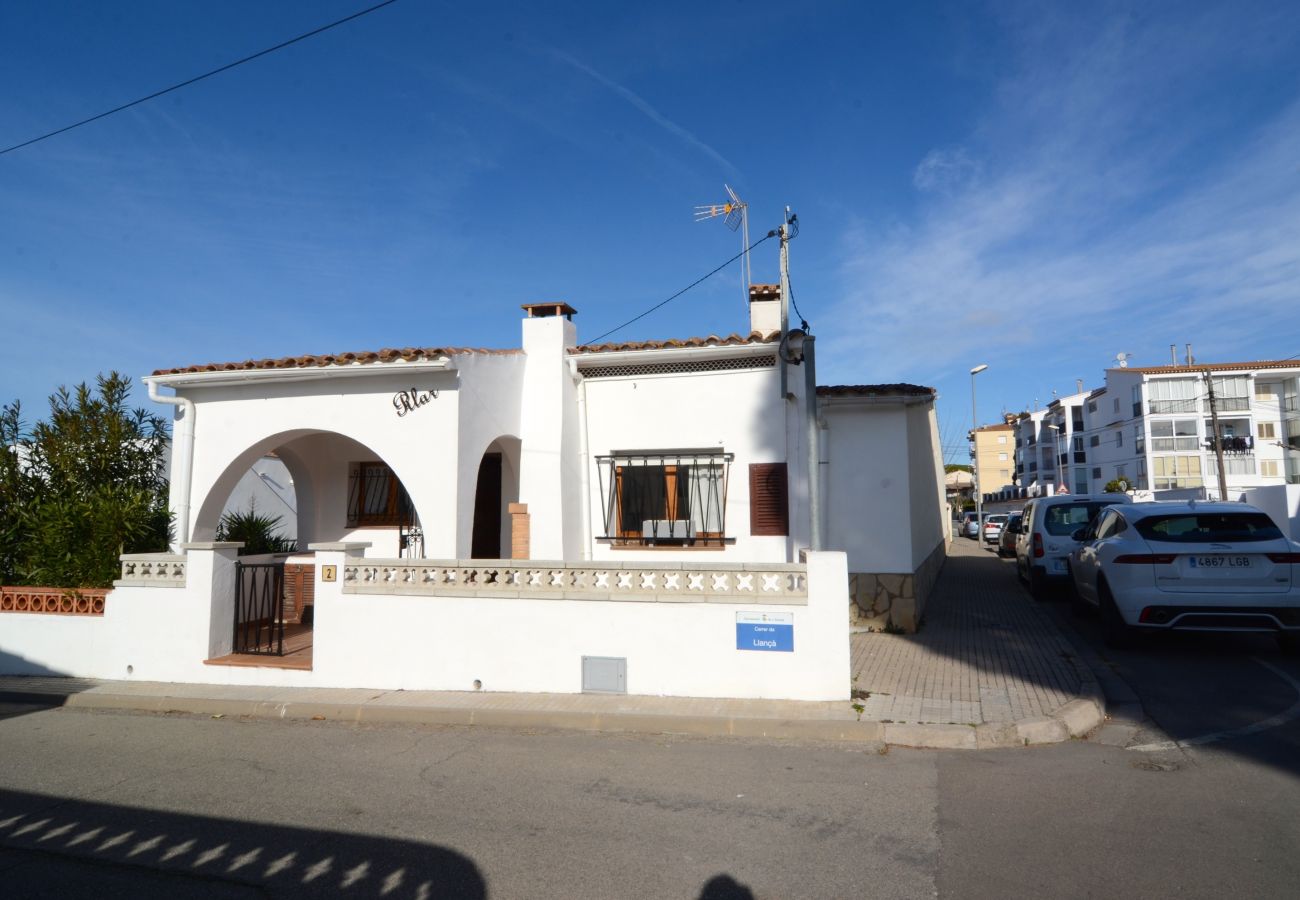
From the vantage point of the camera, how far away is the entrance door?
11.6m

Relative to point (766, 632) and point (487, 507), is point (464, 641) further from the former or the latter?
point (487, 507)

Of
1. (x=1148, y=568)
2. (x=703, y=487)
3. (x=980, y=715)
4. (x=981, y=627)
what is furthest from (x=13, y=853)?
(x=981, y=627)

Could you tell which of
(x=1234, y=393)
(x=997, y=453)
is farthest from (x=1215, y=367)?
(x=997, y=453)

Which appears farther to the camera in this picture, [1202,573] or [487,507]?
[487,507]

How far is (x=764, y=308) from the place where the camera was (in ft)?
37.8

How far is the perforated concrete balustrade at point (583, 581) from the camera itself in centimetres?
704

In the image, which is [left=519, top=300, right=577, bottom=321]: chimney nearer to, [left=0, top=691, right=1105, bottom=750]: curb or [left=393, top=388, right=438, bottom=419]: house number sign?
[left=393, top=388, right=438, bottom=419]: house number sign

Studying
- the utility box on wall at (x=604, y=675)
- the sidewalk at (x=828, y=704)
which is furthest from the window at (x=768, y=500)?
the utility box on wall at (x=604, y=675)

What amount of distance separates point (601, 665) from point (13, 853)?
166 inches

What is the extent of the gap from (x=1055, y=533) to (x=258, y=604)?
1231 centimetres

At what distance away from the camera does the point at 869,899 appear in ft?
11.7

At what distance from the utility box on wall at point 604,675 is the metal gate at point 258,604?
3.67m

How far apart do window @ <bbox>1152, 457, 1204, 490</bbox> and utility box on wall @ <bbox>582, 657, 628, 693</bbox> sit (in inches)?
2386

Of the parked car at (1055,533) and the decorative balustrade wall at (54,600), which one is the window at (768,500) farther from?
the decorative balustrade wall at (54,600)
